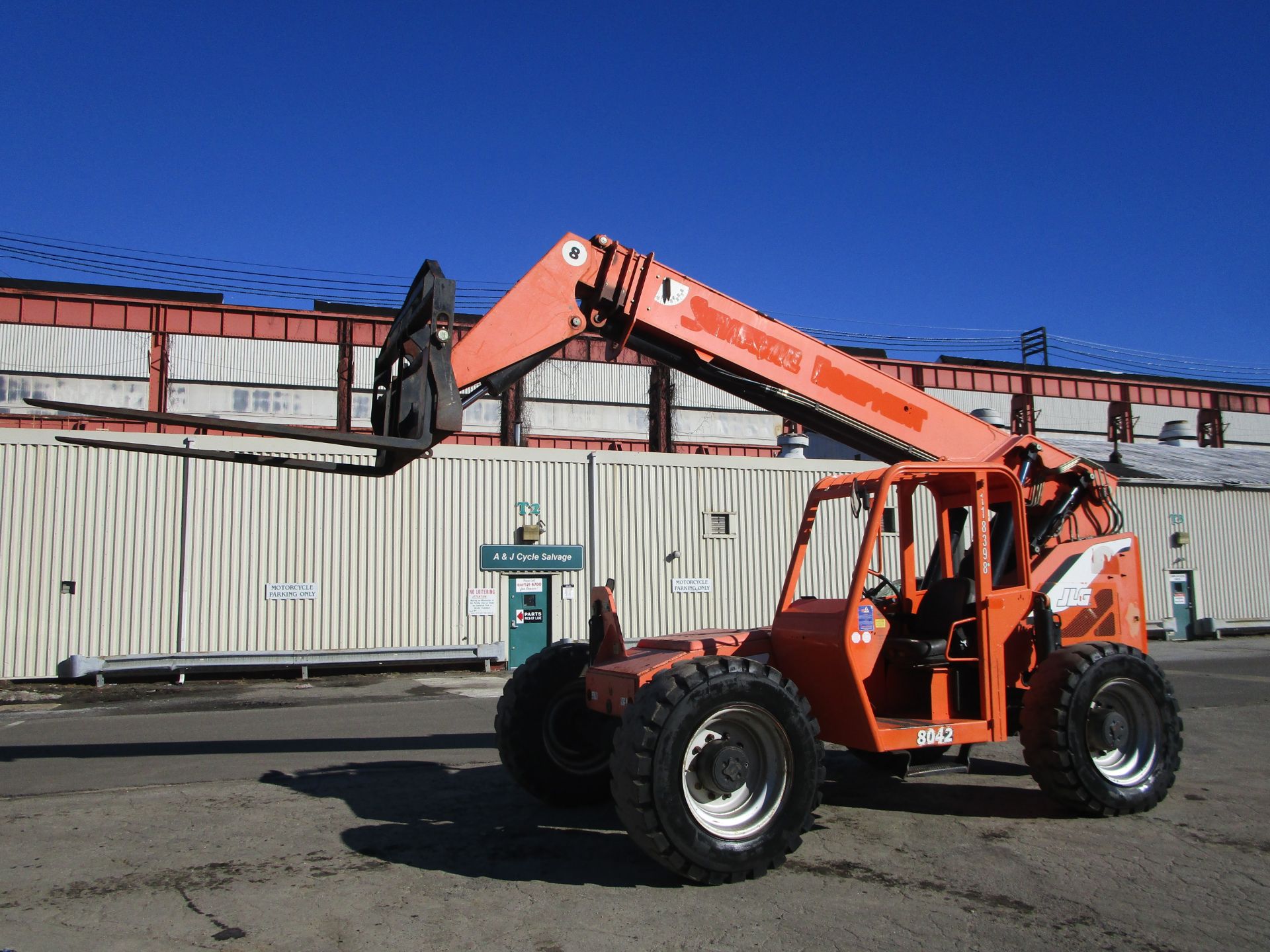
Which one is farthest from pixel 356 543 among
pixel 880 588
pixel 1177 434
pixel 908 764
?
pixel 1177 434

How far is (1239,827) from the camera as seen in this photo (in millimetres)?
6320

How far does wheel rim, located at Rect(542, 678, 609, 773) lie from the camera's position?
7.01 m

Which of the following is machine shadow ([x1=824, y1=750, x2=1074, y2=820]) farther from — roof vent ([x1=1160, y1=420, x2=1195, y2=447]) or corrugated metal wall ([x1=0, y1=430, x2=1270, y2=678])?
roof vent ([x1=1160, y1=420, x2=1195, y2=447])

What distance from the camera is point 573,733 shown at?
713cm

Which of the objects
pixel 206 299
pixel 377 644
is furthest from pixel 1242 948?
pixel 206 299

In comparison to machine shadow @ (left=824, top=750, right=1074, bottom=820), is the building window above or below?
above

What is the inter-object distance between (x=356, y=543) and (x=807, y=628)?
15068mm

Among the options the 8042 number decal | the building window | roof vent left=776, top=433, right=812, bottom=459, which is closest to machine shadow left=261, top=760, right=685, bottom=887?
the 8042 number decal

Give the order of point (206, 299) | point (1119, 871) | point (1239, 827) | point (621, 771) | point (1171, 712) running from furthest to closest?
point (206, 299), point (1171, 712), point (1239, 827), point (1119, 871), point (621, 771)

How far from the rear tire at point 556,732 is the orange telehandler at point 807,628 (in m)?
0.02

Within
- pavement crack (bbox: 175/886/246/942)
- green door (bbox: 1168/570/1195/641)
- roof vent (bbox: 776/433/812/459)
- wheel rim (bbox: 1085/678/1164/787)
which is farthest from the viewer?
green door (bbox: 1168/570/1195/641)

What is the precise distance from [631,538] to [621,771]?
53.9ft

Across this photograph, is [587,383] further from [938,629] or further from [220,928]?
[220,928]

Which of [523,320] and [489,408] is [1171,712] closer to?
[523,320]
